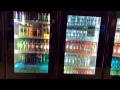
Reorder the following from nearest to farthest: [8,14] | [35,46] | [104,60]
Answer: [8,14] → [104,60] → [35,46]

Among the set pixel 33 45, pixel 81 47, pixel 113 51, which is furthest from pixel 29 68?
pixel 113 51

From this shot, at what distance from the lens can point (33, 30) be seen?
2.53 m

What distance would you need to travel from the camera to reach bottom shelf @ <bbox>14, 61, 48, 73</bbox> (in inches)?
96.0

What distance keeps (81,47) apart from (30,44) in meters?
0.72

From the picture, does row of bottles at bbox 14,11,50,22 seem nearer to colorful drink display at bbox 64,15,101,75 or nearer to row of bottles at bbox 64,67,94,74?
colorful drink display at bbox 64,15,101,75

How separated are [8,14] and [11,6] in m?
0.11

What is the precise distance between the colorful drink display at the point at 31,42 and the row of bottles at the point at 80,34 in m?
0.31

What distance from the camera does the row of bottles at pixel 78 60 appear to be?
261 cm

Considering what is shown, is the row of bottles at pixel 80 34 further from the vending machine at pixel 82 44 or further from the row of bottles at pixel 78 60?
the row of bottles at pixel 78 60

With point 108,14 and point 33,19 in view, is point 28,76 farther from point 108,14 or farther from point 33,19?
point 108,14

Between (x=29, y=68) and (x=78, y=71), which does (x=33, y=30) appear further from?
(x=78, y=71)

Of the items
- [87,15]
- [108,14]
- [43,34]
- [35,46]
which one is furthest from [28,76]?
[108,14]

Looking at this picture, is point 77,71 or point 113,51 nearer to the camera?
point 113,51

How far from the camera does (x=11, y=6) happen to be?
225cm
